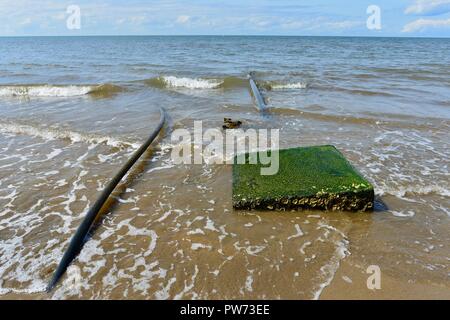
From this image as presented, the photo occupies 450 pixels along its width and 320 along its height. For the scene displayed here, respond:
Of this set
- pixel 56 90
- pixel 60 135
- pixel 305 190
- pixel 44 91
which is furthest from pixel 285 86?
pixel 305 190

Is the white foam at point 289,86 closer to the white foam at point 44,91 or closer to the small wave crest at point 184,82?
the small wave crest at point 184,82

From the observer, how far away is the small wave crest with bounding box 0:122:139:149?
290 inches

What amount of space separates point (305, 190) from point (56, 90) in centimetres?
1390

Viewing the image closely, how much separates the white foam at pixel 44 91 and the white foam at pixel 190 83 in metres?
3.77

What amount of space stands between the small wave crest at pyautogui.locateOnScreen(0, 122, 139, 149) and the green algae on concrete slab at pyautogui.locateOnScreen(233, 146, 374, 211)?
3.41 metres

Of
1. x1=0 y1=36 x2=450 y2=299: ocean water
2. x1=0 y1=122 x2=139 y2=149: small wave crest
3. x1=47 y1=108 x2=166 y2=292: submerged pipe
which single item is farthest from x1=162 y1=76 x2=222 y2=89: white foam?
x1=47 y1=108 x2=166 y2=292: submerged pipe

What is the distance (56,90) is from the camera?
49.2 feet

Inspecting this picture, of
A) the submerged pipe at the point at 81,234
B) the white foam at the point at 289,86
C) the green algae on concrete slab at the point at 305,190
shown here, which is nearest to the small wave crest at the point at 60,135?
the submerged pipe at the point at 81,234

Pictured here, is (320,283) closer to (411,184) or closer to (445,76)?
(411,184)

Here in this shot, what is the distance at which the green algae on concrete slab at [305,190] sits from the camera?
14.5 feet

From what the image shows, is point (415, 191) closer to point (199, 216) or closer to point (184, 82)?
point (199, 216)

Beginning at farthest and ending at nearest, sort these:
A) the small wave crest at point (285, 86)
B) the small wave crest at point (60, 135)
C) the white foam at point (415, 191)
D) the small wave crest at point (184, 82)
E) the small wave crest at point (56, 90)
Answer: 1. the small wave crest at point (184, 82)
2. the small wave crest at point (285, 86)
3. the small wave crest at point (56, 90)
4. the small wave crest at point (60, 135)
5. the white foam at point (415, 191)

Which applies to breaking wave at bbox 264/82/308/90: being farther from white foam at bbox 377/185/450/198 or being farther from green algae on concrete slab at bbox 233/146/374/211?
green algae on concrete slab at bbox 233/146/374/211
